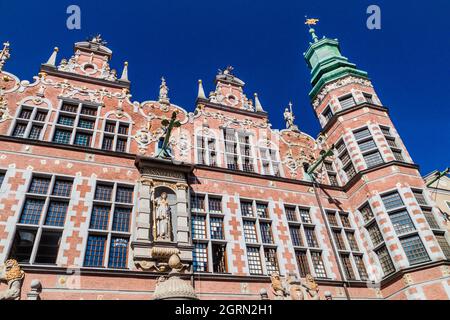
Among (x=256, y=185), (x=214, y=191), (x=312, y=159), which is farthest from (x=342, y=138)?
(x=214, y=191)

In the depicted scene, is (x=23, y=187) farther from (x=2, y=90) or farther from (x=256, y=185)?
(x=256, y=185)

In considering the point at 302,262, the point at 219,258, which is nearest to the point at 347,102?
the point at 302,262

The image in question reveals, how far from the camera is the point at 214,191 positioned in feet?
58.3

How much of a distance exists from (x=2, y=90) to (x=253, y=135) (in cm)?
1361

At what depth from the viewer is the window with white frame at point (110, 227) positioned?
13.7 metres

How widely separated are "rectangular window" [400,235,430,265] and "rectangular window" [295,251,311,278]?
4.70 metres

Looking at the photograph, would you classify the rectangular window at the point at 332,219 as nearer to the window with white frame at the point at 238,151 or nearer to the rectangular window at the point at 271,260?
the rectangular window at the point at 271,260

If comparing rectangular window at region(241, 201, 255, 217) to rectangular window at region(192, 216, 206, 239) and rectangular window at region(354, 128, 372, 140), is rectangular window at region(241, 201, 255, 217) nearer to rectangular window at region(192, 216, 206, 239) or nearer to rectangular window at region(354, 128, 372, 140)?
rectangular window at region(192, 216, 206, 239)

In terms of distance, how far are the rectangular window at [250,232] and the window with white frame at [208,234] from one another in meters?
1.19

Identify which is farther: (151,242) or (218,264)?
(218,264)

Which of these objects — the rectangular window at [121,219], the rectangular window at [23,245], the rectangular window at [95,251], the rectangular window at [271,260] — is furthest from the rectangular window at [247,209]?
the rectangular window at [23,245]

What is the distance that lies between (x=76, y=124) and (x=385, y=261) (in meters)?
16.8
